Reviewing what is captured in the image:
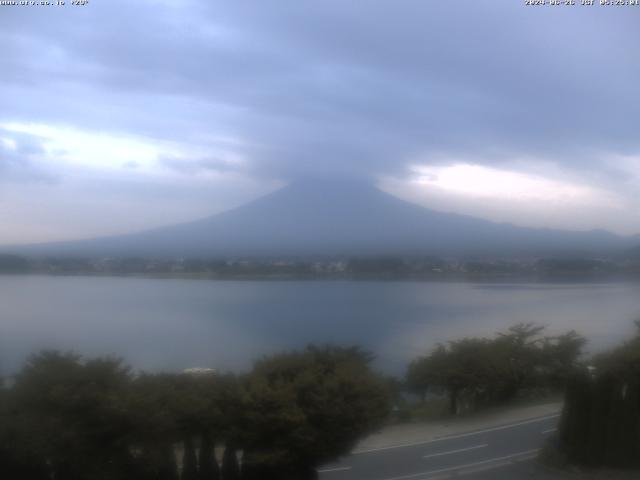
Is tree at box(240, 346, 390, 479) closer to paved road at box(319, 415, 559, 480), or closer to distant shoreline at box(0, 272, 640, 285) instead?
Result: paved road at box(319, 415, 559, 480)

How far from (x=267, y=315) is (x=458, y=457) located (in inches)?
327

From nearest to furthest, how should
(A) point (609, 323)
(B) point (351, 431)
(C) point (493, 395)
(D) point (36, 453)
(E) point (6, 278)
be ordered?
(D) point (36, 453) → (B) point (351, 431) → (E) point (6, 278) → (C) point (493, 395) → (A) point (609, 323)

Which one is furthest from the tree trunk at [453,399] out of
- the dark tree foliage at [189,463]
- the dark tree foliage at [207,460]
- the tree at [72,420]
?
the tree at [72,420]

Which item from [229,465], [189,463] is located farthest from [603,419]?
[189,463]

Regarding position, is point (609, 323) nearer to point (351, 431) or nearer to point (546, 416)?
point (546, 416)

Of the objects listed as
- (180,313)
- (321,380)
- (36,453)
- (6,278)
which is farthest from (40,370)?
(180,313)

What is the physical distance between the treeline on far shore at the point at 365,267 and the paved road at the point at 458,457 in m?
9.29

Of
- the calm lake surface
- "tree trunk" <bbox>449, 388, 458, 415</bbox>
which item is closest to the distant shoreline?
the calm lake surface

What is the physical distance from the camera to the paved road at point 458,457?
10.1 m

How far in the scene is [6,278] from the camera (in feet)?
47.3

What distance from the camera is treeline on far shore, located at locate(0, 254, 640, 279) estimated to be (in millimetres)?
19406

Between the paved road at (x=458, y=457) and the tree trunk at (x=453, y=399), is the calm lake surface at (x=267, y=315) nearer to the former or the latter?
the tree trunk at (x=453, y=399)

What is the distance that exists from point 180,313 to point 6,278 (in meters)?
4.53

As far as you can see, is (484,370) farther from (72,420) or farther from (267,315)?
(72,420)
